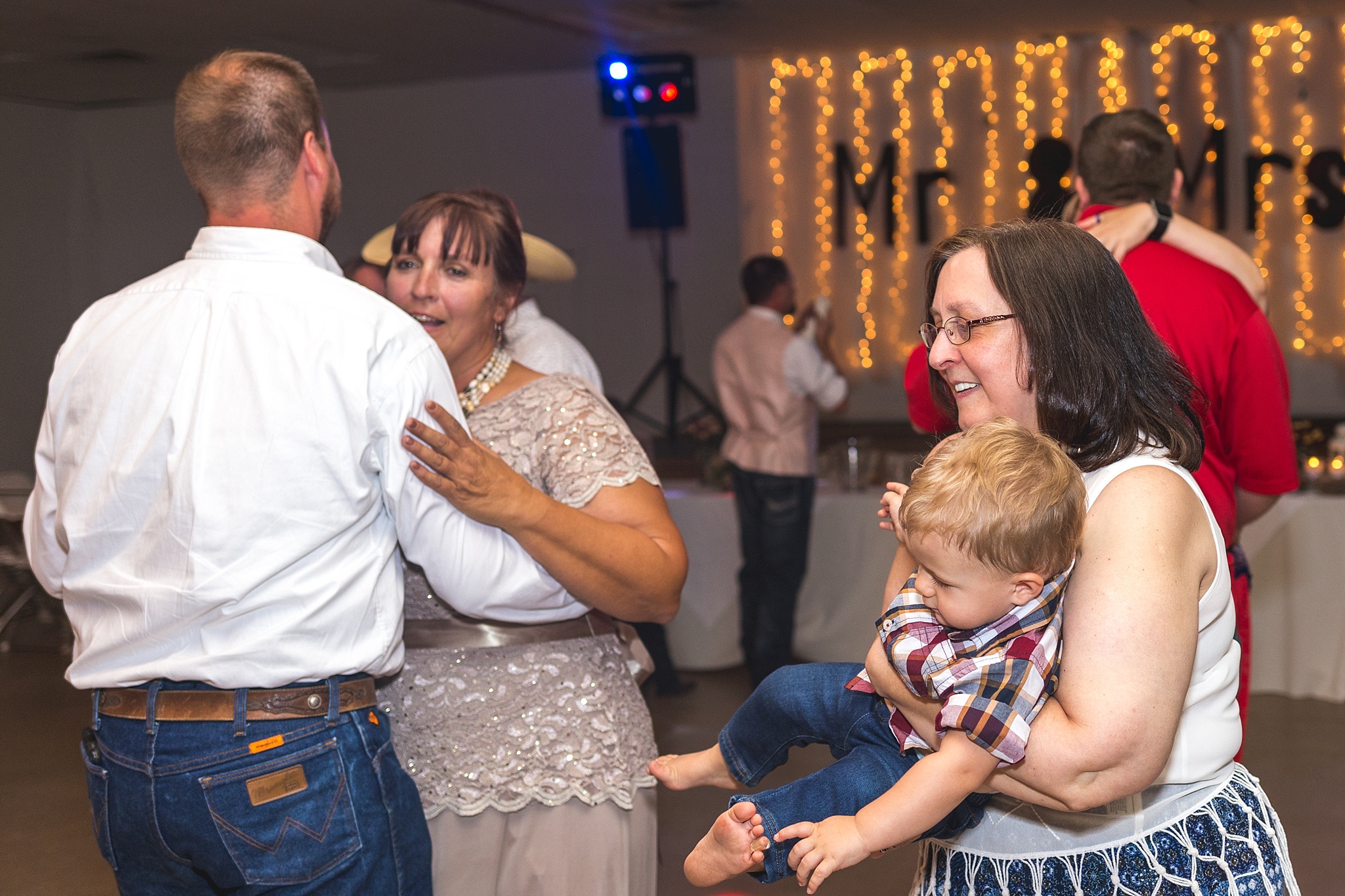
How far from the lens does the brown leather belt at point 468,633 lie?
1.79 metres

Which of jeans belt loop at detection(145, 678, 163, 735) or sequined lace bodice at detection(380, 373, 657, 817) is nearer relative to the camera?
jeans belt loop at detection(145, 678, 163, 735)

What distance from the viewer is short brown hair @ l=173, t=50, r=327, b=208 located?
1.52 metres

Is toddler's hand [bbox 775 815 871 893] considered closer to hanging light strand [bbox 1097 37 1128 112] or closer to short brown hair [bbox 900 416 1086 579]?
short brown hair [bbox 900 416 1086 579]

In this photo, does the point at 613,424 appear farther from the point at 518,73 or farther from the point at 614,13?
the point at 518,73

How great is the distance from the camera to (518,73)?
9.24 metres

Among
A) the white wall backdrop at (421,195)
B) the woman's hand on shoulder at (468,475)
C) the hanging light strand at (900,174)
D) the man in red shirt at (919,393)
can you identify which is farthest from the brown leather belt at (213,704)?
the white wall backdrop at (421,195)

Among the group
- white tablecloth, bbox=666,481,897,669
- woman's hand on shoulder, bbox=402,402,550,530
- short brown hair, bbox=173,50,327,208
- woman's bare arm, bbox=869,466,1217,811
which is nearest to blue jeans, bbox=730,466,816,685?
white tablecloth, bbox=666,481,897,669

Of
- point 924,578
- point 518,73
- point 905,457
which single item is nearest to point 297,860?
point 924,578

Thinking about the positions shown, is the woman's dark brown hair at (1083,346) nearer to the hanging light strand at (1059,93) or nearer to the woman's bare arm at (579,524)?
the woman's bare arm at (579,524)

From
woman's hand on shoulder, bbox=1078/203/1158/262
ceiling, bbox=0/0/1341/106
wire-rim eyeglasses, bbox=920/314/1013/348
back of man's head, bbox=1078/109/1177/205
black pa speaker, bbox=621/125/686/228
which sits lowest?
wire-rim eyeglasses, bbox=920/314/1013/348

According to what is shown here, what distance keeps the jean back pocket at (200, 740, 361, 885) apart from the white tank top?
96 centimetres

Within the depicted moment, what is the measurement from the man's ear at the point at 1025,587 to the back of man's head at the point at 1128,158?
151 centimetres

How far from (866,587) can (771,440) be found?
2.56ft

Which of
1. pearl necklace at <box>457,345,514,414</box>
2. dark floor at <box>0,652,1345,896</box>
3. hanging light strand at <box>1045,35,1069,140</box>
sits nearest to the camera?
pearl necklace at <box>457,345,514,414</box>
